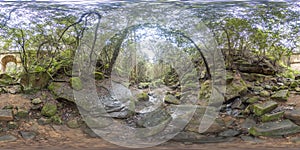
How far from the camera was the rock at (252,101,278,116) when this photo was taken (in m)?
0.91

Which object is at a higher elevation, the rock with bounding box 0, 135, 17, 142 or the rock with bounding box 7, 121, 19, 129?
the rock with bounding box 7, 121, 19, 129

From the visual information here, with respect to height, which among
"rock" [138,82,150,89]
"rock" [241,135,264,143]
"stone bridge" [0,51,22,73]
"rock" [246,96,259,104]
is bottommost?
"rock" [241,135,264,143]

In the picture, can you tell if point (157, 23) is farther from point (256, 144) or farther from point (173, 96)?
point (256, 144)

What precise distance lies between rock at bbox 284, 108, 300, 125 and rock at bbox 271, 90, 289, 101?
49mm

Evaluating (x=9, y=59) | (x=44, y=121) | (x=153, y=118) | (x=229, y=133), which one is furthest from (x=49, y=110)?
(x=229, y=133)

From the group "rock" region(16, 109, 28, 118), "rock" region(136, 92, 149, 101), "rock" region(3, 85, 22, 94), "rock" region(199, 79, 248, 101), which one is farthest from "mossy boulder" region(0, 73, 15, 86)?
"rock" region(199, 79, 248, 101)

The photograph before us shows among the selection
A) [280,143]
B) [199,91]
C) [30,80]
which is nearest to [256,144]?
[280,143]

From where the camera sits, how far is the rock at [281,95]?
93 cm

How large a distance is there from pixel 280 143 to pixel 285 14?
470 mm

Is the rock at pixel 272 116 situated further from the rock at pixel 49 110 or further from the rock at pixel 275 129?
the rock at pixel 49 110

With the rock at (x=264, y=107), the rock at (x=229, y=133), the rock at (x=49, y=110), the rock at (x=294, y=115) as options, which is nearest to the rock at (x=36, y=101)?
the rock at (x=49, y=110)

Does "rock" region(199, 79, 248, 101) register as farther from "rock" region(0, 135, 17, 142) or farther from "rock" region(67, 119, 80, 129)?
"rock" region(0, 135, 17, 142)

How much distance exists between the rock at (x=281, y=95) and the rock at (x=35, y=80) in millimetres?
804

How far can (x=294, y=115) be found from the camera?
91 centimetres
